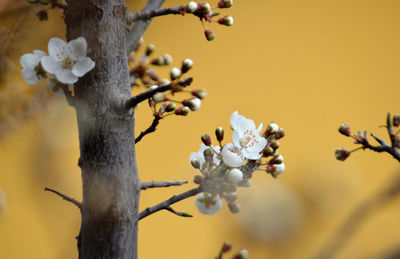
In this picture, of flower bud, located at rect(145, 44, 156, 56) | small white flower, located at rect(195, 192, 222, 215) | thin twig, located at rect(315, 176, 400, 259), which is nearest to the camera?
thin twig, located at rect(315, 176, 400, 259)

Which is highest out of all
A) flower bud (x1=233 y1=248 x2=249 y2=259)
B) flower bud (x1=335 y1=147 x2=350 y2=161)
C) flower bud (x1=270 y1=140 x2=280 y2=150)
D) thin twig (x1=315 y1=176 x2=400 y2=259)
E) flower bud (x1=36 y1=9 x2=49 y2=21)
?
flower bud (x1=36 y1=9 x2=49 y2=21)

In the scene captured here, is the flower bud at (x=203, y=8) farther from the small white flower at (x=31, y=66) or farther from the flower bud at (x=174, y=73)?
the small white flower at (x=31, y=66)

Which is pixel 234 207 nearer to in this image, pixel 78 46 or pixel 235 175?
pixel 235 175

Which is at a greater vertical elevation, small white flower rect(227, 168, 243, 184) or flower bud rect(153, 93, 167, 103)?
flower bud rect(153, 93, 167, 103)

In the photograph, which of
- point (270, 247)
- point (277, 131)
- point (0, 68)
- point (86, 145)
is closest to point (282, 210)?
point (270, 247)

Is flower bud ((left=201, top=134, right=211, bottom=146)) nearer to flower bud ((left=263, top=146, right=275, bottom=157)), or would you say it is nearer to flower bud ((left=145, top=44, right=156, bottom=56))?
flower bud ((left=263, top=146, right=275, bottom=157))

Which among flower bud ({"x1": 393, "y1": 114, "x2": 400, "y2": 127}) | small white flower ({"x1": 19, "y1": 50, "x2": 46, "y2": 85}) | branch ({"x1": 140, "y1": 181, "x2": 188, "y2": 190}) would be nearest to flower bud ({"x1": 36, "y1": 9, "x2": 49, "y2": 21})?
small white flower ({"x1": 19, "y1": 50, "x2": 46, "y2": 85})

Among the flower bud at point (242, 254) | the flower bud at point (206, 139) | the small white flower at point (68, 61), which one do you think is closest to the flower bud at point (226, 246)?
the flower bud at point (242, 254)
